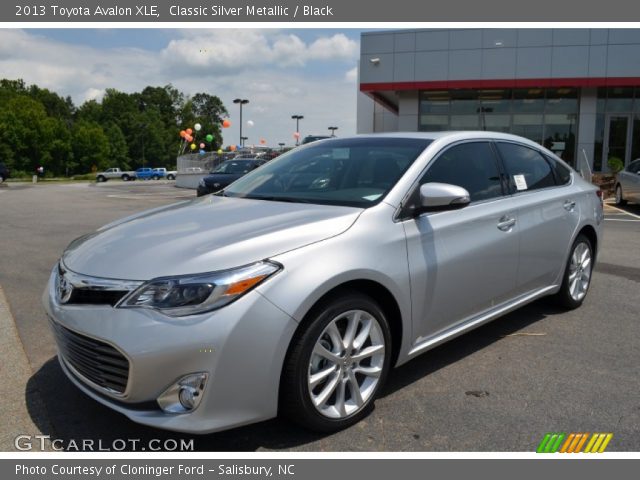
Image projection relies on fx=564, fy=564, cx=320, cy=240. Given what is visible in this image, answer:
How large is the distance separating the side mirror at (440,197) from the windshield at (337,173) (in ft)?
0.78

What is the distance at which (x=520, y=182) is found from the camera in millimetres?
4543

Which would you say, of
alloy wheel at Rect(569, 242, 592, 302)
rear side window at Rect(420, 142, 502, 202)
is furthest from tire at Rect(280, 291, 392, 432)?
alloy wheel at Rect(569, 242, 592, 302)

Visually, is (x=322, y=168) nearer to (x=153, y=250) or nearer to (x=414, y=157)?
(x=414, y=157)

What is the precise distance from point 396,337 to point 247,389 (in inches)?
42.6

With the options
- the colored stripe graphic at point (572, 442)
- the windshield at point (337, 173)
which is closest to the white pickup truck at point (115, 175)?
the windshield at point (337, 173)

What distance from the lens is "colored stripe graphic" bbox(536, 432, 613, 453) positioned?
9.65 feet

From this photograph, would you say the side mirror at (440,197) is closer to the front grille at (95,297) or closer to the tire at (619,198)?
the front grille at (95,297)

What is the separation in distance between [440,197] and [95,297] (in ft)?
6.52

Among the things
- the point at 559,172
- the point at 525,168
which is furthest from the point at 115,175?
the point at 525,168

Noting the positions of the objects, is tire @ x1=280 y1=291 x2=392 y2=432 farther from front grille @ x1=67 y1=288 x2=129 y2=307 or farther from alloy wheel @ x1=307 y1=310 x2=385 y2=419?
front grille @ x1=67 y1=288 x2=129 y2=307

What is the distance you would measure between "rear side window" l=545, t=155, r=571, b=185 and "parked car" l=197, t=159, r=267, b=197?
1303cm

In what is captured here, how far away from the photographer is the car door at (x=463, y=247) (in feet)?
11.3

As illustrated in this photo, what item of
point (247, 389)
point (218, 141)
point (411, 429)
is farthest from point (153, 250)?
point (218, 141)

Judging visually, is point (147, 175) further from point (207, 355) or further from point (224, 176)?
point (207, 355)
